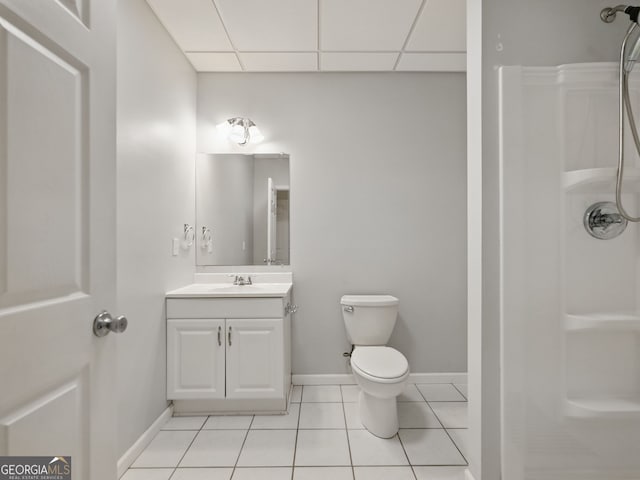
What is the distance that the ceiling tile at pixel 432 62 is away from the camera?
252 cm

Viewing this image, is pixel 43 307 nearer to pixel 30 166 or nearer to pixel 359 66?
pixel 30 166

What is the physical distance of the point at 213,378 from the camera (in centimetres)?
219

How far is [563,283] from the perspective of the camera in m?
1.46

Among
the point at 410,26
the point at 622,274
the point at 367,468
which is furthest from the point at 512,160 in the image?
the point at 367,468

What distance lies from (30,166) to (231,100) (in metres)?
2.25

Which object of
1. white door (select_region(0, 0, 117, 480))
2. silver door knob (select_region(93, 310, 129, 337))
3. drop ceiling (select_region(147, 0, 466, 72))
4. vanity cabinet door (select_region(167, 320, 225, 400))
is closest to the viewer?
white door (select_region(0, 0, 117, 480))

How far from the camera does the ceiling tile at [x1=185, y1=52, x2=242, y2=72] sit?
2480mm

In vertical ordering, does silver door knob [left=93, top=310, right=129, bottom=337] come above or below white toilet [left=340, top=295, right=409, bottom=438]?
above

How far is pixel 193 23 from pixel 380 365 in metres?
2.36

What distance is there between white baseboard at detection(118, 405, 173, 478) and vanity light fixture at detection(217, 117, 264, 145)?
6.41 feet

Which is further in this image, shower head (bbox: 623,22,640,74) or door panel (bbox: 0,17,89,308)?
shower head (bbox: 623,22,640,74)

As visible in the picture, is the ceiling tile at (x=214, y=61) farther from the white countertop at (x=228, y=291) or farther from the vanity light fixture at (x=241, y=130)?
the white countertop at (x=228, y=291)

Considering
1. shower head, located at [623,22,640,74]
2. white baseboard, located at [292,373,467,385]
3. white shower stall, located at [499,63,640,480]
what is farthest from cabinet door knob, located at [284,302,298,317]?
shower head, located at [623,22,640,74]

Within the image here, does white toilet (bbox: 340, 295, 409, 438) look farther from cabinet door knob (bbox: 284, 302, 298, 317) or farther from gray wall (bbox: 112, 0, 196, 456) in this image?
gray wall (bbox: 112, 0, 196, 456)
